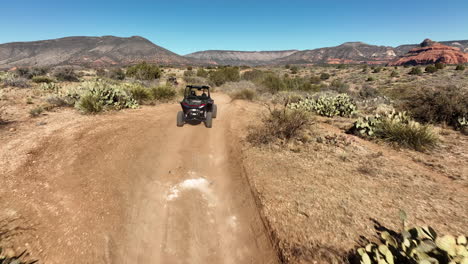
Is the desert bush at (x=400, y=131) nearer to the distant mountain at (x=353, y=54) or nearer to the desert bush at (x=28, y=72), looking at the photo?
the desert bush at (x=28, y=72)

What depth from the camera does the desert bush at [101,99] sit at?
9055 millimetres

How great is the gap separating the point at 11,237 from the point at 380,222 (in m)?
5.55

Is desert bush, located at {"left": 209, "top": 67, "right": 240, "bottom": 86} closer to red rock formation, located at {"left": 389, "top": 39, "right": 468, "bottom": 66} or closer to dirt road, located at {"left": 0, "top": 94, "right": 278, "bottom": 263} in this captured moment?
dirt road, located at {"left": 0, "top": 94, "right": 278, "bottom": 263}

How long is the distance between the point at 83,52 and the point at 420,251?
388 feet

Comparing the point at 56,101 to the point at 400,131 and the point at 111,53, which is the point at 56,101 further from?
the point at 111,53

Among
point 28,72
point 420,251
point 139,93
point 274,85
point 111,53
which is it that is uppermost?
point 111,53

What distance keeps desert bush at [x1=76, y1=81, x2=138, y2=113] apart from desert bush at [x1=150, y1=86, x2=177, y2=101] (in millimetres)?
2181

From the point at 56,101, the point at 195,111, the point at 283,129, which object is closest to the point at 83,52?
the point at 56,101

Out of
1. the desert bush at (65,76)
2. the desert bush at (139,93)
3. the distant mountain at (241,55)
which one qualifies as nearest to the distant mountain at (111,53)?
the distant mountain at (241,55)

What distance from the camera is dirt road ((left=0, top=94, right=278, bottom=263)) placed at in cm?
289

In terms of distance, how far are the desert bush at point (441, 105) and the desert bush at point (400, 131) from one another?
76.7 inches

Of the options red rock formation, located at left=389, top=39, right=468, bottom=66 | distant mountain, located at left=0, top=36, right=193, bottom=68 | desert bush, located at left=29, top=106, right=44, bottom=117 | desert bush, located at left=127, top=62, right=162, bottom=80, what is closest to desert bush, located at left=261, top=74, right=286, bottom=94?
desert bush, located at left=127, top=62, right=162, bottom=80

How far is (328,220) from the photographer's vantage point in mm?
3178

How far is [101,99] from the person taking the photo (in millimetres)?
9742
